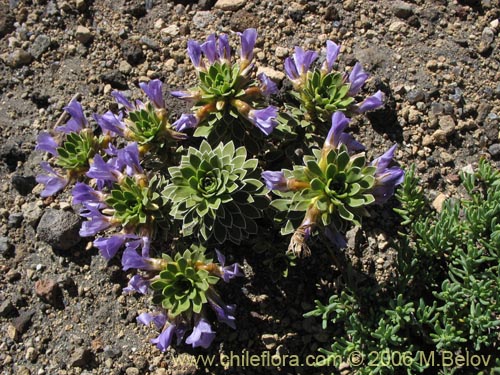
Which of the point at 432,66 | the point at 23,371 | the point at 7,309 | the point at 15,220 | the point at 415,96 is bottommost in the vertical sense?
the point at 23,371

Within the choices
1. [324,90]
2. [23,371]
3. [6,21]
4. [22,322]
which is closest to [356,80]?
[324,90]

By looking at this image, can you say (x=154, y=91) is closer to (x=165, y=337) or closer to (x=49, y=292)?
(x=165, y=337)

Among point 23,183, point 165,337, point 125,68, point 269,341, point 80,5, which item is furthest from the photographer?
point 80,5

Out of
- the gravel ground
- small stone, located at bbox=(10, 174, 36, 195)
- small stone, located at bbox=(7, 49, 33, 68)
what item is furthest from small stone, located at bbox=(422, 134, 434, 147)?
small stone, located at bbox=(7, 49, 33, 68)

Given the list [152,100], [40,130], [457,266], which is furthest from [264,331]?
[40,130]

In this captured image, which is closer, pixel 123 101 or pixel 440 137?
pixel 123 101

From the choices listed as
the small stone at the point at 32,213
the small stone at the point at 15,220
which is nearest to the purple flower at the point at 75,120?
the small stone at the point at 32,213

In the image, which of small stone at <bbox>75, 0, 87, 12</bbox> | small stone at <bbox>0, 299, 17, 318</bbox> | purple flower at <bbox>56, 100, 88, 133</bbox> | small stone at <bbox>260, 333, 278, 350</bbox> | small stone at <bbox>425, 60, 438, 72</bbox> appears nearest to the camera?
purple flower at <bbox>56, 100, 88, 133</bbox>

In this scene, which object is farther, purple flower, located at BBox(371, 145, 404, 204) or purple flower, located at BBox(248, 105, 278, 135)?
purple flower, located at BBox(248, 105, 278, 135)

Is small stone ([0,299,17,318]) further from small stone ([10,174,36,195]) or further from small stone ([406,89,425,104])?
small stone ([406,89,425,104])
